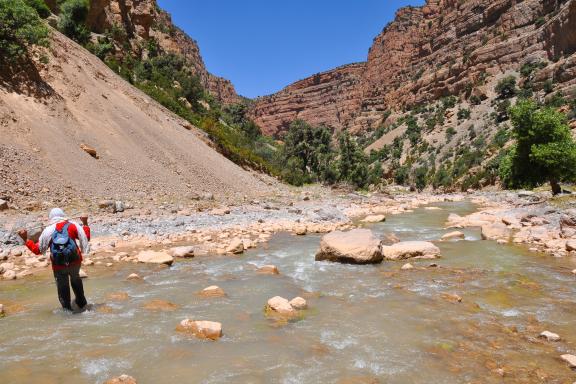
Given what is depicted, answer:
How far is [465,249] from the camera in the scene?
12312 mm

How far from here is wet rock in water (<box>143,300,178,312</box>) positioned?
22.6ft

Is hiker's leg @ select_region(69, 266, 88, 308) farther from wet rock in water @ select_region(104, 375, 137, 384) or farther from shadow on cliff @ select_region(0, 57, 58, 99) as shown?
shadow on cliff @ select_region(0, 57, 58, 99)

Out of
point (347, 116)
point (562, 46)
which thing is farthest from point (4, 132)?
point (347, 116)

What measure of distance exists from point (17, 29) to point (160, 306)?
19065 mm

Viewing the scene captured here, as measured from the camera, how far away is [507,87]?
81.6 metres

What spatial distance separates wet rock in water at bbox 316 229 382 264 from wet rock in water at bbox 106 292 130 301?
5268mm

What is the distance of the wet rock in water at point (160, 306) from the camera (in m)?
→ 6.89

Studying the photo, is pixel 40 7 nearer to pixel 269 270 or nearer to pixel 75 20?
pixel 75 20

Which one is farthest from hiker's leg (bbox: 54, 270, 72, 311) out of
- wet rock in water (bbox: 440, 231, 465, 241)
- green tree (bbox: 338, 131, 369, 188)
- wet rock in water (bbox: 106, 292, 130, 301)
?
green tree (bbox: 338, 131, 369, 188)

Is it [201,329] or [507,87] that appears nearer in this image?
[201,329]

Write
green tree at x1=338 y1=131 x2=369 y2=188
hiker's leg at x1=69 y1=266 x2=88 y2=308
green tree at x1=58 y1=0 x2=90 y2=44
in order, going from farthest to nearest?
1. green tree at x1=338 y1=131 x2=369 y2=188
2. green tree at x1=58 y1=0 x2=90 y2=44
3. hiker's leg at x1=69 y1=266 x2=88 y2=308

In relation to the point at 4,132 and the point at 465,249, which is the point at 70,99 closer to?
the point at 4,132

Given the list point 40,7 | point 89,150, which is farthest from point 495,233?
point 40,7

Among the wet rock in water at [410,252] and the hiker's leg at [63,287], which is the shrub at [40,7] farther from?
the wet rock in water at [410,252]
